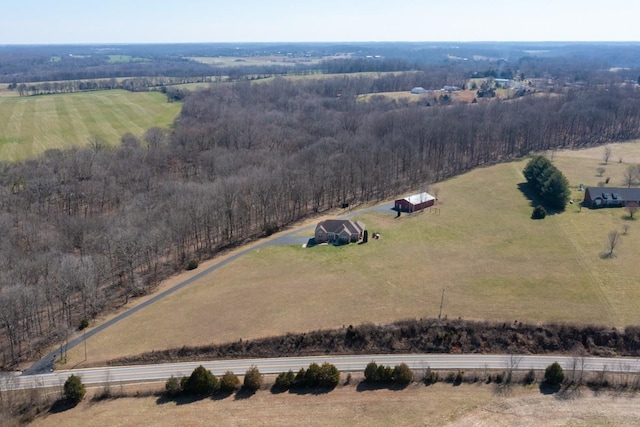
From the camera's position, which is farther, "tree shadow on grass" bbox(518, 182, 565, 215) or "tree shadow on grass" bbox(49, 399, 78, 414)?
"tree shadow on grass" bbox(518, 182, 565, 215)

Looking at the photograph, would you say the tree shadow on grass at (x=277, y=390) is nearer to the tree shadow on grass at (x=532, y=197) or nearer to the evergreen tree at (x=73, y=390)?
the evergreen tree at (x=73, y=390)

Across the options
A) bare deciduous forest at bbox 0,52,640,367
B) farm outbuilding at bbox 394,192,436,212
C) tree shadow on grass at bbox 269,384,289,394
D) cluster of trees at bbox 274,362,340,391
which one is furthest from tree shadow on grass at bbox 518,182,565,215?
tree shadow on grass at bbox 269,384,289,394

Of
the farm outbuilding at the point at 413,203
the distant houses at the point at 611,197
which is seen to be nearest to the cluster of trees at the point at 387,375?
the farm outbuilding at the point at 413,203

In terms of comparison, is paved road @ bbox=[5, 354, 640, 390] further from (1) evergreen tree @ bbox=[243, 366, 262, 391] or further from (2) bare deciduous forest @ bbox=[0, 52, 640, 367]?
(2) bare deciduous forest @ bbox=[0, 52, 640, 367]

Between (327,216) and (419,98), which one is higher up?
(419,98)

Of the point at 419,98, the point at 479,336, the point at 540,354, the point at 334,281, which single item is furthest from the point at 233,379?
the point at 419,98

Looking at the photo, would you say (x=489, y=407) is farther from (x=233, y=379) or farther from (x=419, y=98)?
(x=419, y=98)
